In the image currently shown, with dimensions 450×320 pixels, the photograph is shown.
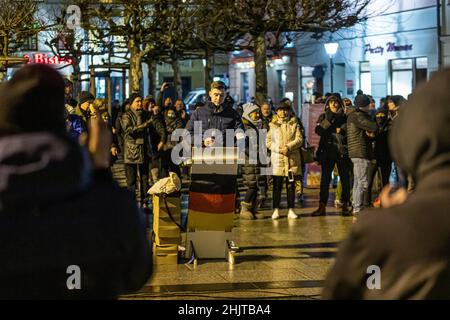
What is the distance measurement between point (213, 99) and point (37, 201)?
10.1 m

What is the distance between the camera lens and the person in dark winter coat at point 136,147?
16594 millimetres

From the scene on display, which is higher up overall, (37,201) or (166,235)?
(37,201)

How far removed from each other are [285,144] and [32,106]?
41.2 ft

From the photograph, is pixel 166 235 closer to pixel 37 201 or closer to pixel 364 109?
pixel 364 109

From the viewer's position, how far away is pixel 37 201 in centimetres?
329

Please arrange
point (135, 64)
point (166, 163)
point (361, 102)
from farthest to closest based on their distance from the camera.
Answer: point (135, 64), point (166, 163), point (361, 102)

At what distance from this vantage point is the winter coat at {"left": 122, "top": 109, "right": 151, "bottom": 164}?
1659 centimetres

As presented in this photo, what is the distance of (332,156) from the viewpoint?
16.3 m

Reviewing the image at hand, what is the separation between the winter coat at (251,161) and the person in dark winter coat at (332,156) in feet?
3.18

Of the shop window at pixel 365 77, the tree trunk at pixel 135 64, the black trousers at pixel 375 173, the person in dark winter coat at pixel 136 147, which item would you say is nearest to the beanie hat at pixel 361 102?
the black trousers at pixel 375 173

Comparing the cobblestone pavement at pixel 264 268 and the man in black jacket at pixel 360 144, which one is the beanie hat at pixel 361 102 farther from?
the cobblestone pavement at pixel 264 268

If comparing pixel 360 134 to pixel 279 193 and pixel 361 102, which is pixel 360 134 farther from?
pixel 279 193

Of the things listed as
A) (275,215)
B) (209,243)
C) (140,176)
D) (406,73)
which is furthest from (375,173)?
(406,73)
